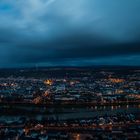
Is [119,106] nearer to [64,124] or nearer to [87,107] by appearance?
[87,107]

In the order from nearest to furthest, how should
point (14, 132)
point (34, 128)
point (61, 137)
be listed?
point (61, 137) → point (14, 132) → point (34, 128)

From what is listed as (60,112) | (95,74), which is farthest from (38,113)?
(95,74)

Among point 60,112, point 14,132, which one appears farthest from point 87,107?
point 14,132

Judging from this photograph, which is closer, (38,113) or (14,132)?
(14,132)

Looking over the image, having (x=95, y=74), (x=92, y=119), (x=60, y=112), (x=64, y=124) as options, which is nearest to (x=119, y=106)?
(x=60, y=112)

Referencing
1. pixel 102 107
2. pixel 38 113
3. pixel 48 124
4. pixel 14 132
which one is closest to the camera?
pixel 14 132

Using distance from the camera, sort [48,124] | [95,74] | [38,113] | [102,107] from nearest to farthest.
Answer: [48,124] → [38,113] → [102,107] → [95,74]

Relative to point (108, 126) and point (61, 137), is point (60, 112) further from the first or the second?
point (61, 137)

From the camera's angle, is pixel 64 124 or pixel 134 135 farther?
pixel 64 124

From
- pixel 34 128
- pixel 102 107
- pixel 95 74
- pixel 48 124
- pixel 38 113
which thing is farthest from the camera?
pixel 95 74
